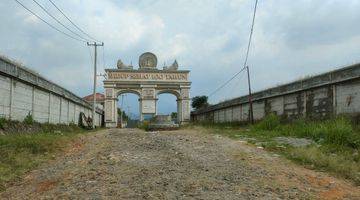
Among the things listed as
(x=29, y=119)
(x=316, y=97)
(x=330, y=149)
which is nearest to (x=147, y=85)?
(x=29, y=119)

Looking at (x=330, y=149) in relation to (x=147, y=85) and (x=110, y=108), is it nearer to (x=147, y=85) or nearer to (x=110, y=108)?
(x=110, y=108)

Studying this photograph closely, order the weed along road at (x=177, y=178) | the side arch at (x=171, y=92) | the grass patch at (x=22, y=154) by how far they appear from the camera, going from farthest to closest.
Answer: the side arch at (x=171, y=92)
the grass patch at (x=22, y=154)
the weed along road at (x=177, y=178)

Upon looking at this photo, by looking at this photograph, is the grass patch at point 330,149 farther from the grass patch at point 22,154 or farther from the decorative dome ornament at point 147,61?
the decorative dome ornament at point 147,61

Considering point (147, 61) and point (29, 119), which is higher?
point (147, 61)

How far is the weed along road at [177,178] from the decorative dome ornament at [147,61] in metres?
47.2

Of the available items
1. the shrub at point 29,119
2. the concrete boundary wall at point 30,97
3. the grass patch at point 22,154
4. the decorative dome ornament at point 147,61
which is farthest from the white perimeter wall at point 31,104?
the decorative dome ornament at point 147,61

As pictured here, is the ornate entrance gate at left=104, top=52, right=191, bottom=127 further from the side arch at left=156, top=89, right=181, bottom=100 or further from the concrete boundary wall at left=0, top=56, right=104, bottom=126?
the concrete boundary wall at left=0, top=56, right=104, bottom=126

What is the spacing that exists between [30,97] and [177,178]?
13462mm

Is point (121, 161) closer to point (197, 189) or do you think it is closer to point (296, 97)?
point (197, 189)

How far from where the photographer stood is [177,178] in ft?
27.8

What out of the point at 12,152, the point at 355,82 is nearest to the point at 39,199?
the point at 12,152

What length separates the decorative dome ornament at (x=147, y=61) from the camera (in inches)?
2317

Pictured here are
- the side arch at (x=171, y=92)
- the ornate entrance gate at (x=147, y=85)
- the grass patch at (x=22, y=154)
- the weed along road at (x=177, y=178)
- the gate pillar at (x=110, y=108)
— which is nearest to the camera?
the weed along road at (x=177, y=178)

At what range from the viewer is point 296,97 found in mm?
20906
